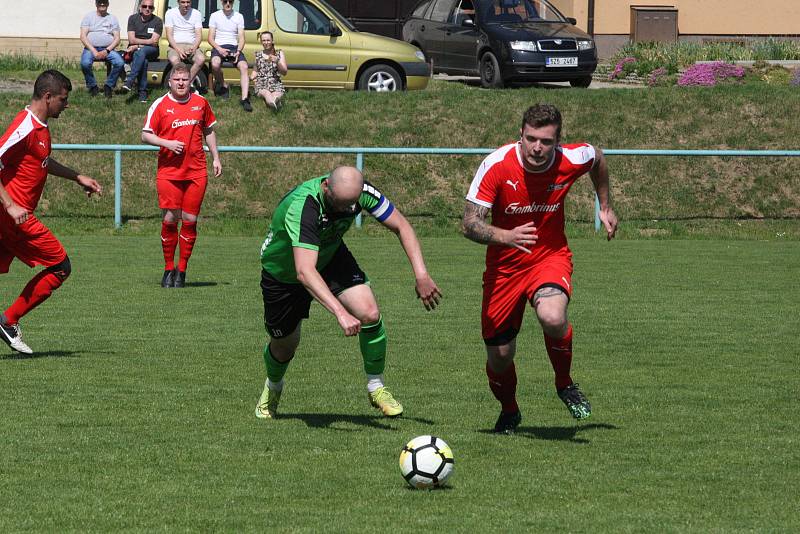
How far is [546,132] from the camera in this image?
725 centimetres

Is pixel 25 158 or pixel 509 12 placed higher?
pixel 509 12

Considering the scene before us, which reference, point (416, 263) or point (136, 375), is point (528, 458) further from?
point (136, 375)

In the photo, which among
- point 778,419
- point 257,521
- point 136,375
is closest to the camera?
point 257,521

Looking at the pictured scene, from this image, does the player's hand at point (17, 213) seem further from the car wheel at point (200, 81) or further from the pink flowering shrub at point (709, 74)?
the pink flowering shrub at point (709, 74)

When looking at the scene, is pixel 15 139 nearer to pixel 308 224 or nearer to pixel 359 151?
pixel 308 224

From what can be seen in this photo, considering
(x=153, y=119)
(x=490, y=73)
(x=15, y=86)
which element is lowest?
(x=153, y=119)

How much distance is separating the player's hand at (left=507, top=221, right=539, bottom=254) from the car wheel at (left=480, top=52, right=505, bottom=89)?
1875cm

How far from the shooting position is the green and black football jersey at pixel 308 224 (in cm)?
731

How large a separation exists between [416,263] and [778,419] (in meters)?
2.53

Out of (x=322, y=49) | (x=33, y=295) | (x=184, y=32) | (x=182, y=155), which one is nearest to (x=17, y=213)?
(x=33, y=295)

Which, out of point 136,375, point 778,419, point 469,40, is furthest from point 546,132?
point 469,40

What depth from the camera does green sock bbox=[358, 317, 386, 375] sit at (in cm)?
806

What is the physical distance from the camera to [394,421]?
8086mm

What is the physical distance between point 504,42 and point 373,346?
59.6 feet
